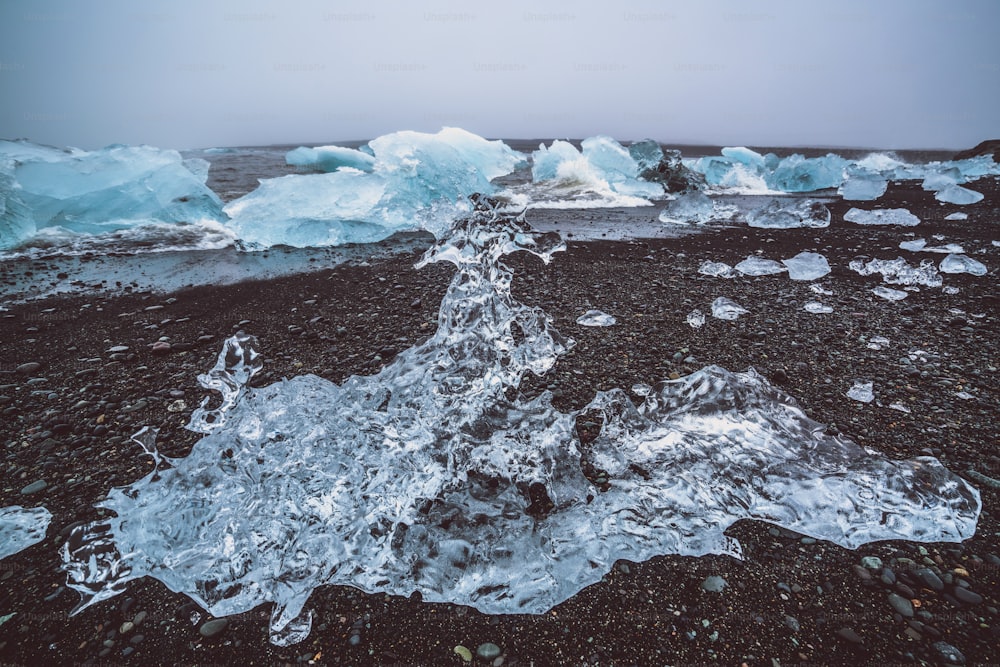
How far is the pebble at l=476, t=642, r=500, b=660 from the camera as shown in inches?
57.4

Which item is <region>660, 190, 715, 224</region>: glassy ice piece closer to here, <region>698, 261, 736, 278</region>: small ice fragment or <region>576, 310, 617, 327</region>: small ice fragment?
<region>698, 261, 736, 278</region>: small ice fragment

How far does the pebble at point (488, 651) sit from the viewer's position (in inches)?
57.4

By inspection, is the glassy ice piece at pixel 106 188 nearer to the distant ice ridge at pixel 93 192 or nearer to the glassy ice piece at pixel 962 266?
the distant ice ridge at pixel 93 192

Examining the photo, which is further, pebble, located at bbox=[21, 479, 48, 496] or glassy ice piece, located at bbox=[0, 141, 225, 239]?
glassy ice piece, located at bbox=[0, 141, 225, 239]

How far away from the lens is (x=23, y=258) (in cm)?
582

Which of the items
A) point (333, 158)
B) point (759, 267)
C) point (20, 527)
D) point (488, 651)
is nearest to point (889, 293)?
point (759, 267)

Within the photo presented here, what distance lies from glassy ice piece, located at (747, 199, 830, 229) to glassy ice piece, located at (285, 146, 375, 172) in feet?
34.1

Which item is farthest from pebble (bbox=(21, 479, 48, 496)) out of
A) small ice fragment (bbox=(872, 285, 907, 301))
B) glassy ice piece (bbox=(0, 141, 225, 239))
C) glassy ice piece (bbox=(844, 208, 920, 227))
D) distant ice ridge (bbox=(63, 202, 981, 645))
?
glassy ice piece (bbox=(844, 208, 920, 227))

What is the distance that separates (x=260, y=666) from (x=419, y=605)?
525 millimetres

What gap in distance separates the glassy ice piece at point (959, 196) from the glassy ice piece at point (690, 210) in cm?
526

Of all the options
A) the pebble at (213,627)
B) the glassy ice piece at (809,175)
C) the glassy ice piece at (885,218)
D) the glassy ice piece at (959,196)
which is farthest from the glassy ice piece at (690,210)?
the pebble at (213,627)

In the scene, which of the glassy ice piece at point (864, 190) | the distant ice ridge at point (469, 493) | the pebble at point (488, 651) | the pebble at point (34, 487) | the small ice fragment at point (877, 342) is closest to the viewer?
the pebble at point (488, 651)

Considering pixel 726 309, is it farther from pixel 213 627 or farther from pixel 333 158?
pixel 333 158

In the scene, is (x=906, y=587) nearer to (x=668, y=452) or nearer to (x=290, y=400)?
(x=668, y=452)
